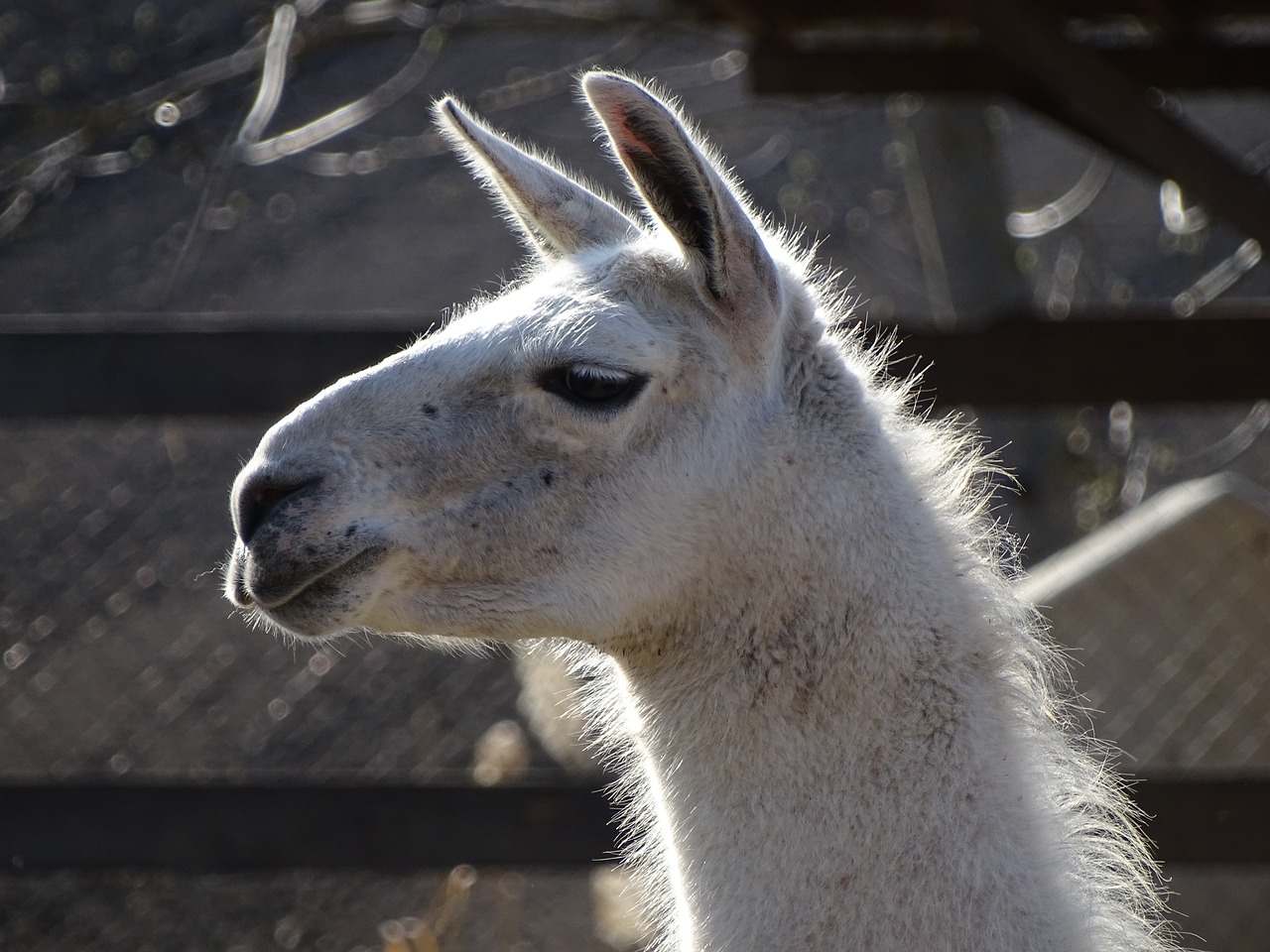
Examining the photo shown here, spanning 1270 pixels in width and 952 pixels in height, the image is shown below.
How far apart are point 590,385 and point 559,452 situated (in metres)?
0.11

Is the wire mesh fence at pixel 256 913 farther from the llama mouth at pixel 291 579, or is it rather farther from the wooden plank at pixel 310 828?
the llama mouth at pixel 291 579

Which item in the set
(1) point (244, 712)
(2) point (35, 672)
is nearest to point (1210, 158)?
(1) point (244, 712)

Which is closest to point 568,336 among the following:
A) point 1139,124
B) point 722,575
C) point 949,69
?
point 722,575

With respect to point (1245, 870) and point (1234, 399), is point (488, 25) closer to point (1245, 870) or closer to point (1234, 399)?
point (1234, 399)

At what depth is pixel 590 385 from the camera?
1875 mm

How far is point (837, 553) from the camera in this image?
6.17 feet

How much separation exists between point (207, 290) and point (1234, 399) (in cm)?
872

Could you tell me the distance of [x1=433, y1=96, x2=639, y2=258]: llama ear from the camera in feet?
7.43

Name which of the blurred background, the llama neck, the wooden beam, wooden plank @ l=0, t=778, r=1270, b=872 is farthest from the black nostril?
the wooden beam

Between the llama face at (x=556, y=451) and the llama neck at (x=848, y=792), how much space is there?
181 millimetres

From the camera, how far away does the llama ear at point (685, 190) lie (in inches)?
73.2

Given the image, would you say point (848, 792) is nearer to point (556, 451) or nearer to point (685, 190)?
point (556, 451)

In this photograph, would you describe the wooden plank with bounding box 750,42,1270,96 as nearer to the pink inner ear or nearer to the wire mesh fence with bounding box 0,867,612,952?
the pink inner ear

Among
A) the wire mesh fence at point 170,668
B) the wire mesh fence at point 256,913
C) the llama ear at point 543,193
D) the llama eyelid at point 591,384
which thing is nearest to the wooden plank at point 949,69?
the llama ear at point 543,193
